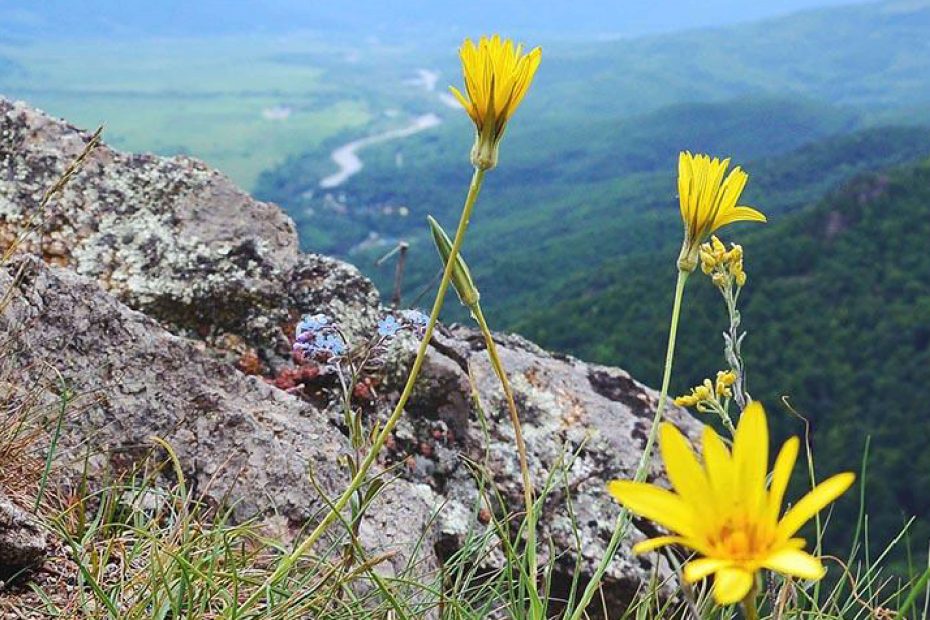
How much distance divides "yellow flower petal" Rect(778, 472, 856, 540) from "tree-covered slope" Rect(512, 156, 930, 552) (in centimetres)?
4545

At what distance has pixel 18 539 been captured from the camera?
2084 mm

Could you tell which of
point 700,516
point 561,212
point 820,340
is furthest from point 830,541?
point 561,212

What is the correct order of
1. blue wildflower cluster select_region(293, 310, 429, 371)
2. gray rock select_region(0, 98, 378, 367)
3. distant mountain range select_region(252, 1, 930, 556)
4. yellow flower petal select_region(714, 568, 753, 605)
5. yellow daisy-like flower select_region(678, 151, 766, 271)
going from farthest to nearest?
distant mountain range select_region(252, 1, 930, 556), gray rock select_region(0, 98, 378, 367), blue wildflower cluster select_region(293, 310, 429, 371), yellow daisy-like flower select_region(678, 151, 766, 271), yellow flower petal select_region(714, 568, 753, 605)

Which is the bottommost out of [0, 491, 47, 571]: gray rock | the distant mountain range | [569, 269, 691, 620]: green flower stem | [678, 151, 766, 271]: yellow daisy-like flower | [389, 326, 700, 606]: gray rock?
the distant mountain range

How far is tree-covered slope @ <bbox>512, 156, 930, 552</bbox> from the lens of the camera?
4919 centimetres

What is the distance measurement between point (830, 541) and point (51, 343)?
44.1m

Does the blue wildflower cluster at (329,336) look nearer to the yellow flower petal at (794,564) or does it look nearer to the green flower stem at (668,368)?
the green flower stem at (668,368)

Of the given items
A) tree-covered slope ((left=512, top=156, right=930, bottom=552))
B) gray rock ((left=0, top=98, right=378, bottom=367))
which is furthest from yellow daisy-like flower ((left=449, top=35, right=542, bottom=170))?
tree-covered slope ((left=512, top=156, right=930, bottom=552))

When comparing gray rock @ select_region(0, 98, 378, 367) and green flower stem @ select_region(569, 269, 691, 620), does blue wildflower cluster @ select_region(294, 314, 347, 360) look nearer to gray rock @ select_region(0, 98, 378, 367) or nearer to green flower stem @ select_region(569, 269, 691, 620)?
green flower stem @ select_region(569, 269, 691, 620)

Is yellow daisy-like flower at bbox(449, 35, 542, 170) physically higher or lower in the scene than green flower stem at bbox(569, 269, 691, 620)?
higher

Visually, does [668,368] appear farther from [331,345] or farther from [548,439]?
[548,439]

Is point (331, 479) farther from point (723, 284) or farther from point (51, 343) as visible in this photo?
point (723, 284)

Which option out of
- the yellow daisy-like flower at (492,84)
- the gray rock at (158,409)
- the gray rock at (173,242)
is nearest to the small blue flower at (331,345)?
the gray rock at (158,409)

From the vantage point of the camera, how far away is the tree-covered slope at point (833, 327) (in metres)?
49.2
